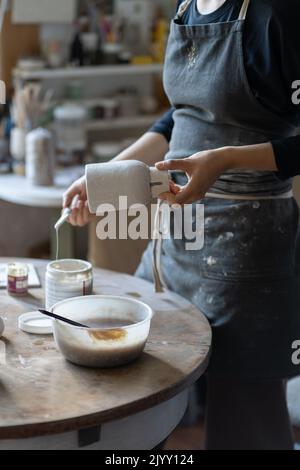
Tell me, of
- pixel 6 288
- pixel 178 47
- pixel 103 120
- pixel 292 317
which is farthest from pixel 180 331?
pixel 103 120

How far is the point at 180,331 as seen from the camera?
1482 millimetres

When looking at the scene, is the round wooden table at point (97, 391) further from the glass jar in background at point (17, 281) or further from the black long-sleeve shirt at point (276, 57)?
the black long-sleeve shirt at point (276, 57)

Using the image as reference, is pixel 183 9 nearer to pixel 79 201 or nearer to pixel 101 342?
pixel 79 201

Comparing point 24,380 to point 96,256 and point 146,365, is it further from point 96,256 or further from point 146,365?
point 96,256

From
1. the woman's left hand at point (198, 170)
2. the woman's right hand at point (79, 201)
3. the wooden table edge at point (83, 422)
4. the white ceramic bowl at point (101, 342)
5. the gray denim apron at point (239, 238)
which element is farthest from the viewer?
the woman's right hand at point (79, 201)

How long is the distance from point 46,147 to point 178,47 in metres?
1.25

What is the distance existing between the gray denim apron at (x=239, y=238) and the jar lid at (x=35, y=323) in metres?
0.32

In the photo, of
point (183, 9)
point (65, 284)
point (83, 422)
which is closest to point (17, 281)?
point (65, 284)

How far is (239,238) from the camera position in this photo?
159 cm

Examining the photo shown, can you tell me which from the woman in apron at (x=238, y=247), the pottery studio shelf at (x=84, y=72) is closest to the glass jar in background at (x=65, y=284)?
the woman in apron at (x=238, y=247)

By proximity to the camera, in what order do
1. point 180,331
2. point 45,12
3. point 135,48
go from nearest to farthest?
point 180,331
point 45,12
point 135,48

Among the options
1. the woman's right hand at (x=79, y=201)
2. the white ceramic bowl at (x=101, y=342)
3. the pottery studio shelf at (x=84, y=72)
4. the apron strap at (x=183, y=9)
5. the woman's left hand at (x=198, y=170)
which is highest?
the apron strap at (x=183, y=9)

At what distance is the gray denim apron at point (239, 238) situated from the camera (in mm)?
1563

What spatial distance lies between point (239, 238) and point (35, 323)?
0.42 metres
